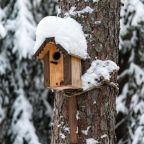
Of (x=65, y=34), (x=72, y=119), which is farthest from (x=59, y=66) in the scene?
(x=72, y=119)

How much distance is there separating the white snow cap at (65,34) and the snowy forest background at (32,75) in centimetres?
175

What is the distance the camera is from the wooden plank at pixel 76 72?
2209 millimetres

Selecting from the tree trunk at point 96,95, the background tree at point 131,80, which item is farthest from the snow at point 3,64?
the tree trunk at point 96,95

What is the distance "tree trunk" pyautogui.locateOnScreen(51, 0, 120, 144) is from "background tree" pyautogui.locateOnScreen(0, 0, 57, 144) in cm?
167

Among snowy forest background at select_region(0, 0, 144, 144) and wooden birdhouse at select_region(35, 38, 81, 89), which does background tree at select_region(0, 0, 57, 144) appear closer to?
snowy forest background at select_region(0, 0, 144, 144)

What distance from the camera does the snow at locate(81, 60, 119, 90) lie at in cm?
228

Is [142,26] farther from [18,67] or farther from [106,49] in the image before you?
[106,49]

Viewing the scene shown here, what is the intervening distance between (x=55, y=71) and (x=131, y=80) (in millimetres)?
2279

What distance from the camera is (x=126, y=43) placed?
14.8 feet

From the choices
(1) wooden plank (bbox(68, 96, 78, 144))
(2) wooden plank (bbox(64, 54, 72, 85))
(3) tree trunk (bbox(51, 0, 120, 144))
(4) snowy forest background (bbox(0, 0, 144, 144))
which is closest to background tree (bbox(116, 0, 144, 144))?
(4) snowy forest background (bbox(0, 0, 144, 144))

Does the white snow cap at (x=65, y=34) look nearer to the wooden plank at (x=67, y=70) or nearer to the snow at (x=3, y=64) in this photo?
the wooden plank at (x=67, y=70)

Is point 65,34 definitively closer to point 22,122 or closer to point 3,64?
point 3,64

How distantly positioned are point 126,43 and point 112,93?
7.15ft

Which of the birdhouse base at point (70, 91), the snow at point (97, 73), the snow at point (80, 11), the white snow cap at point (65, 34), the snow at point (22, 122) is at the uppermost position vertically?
the snow at point (80, 11)
